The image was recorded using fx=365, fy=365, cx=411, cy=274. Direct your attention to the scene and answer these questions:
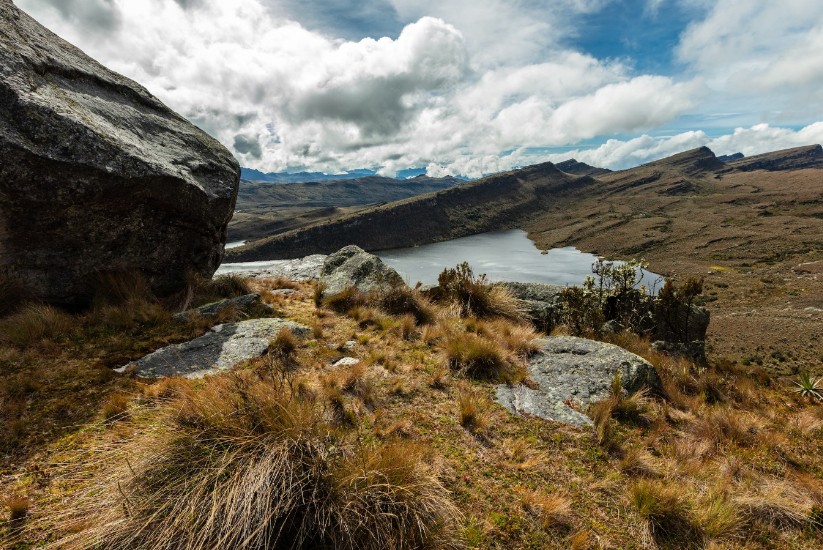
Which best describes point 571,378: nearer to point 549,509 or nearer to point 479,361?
point 479,361

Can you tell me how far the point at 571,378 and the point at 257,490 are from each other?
19.2 ft

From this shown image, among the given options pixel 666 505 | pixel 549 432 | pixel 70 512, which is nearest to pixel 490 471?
pixel 549 432

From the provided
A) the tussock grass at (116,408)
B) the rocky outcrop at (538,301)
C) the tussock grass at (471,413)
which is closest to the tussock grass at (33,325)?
the tussock grass at (116,408)

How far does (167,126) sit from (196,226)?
3093 millimetres

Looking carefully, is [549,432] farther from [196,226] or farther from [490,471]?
[196,226]

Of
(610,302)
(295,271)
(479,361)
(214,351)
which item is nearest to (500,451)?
(479,361)

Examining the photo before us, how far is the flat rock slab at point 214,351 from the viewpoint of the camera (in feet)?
17.8

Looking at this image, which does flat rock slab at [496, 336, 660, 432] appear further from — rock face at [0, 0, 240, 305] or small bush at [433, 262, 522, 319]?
rock face at [0, 0, 240, 305]

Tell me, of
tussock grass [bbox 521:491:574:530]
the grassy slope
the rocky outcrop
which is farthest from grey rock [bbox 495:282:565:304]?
tussock grass [bbox 521:491:574:530]

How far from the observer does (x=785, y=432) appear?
648cm

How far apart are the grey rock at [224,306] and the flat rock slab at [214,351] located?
788mm

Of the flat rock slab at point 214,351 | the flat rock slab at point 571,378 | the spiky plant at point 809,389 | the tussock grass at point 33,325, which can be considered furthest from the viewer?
the spiky plant at point 809,389

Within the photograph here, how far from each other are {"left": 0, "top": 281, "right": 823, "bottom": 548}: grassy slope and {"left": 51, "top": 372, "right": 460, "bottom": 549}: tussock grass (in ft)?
0.85

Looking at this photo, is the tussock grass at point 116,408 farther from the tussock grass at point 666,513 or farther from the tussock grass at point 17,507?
the tussock grass at point 666,513
